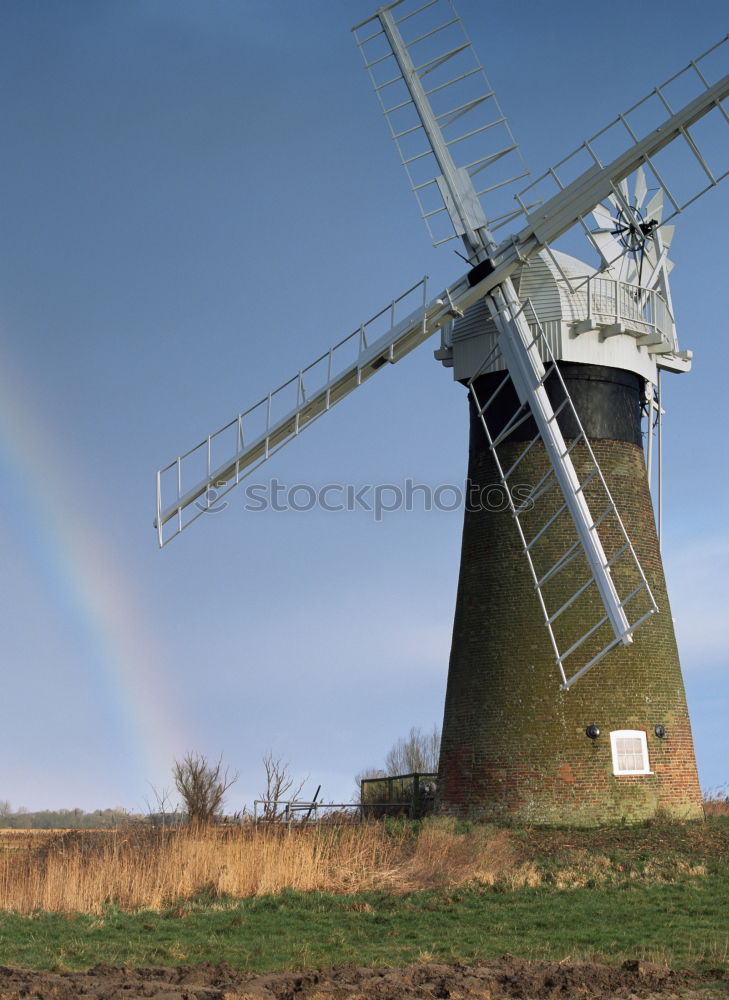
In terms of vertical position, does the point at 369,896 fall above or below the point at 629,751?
below

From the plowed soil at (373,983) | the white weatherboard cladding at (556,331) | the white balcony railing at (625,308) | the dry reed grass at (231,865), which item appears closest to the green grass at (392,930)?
the dry reed grass at (231,865)

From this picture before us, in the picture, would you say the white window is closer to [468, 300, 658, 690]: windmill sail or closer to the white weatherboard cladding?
[468, 300, 658, 690]: windmill sail

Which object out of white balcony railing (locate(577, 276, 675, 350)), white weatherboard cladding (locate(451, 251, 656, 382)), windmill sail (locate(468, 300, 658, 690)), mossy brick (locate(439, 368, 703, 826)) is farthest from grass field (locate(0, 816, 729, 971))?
white balcony railing (locate(577, 276, 675, 350))

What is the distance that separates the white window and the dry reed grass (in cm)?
255

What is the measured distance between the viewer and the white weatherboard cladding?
21188mm

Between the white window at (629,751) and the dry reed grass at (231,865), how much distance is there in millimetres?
2550

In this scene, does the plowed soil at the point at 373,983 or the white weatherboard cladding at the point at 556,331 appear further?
the white weatherboard cladding at the point at 556,331

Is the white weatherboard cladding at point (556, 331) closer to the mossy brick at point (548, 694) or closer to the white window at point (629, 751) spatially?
the mossy brick at point (548, 694)

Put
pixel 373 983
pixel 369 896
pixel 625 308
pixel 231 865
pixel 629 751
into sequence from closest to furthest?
1. pixel 373 983
2. pixel 369 896
3. pixel 231 865
4. pixel 629 751
5. pixel 625 308

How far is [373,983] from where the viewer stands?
29.6 ft

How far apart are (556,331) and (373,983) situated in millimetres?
14225

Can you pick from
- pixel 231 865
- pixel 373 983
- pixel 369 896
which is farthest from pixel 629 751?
pixel 373 983

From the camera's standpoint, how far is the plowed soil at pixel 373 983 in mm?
8664

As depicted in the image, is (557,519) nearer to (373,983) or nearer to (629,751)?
(629,751)
